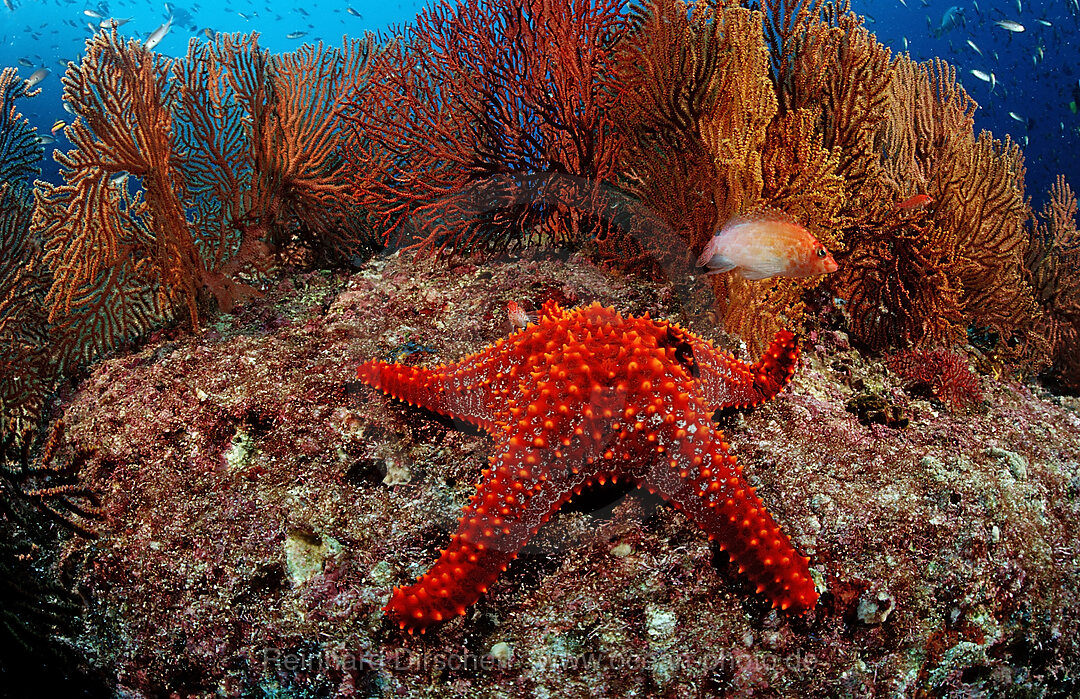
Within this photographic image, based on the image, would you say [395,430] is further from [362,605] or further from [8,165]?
[8,165]

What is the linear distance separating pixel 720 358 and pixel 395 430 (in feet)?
6.14

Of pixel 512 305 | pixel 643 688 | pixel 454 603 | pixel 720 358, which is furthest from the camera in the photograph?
pixel 512 305

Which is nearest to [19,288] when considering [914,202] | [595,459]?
[595,459]

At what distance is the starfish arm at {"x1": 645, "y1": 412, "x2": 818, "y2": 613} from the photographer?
2039 millimetres

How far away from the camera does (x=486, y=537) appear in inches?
78.2

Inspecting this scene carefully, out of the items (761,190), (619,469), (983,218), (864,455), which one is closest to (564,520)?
(619,469)

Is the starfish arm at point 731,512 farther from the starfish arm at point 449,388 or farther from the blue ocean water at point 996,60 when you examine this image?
the blue ocean water at point 996,60

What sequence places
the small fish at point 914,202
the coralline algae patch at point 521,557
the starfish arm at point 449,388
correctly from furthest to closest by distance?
the small fish at point 914,202, the starfish arm at point 449,388, the coralline algae patch at point 521,557

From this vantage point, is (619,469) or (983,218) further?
(983,218)

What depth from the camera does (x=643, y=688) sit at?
220 cm

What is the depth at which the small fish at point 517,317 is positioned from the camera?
3.35m

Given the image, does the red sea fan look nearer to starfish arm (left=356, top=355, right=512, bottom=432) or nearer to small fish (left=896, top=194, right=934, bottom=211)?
small fish (left=896, top=194, right=934, bottom=211)

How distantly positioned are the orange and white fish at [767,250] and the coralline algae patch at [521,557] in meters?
0.78

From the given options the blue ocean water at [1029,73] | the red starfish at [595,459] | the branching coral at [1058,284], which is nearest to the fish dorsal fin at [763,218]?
the red starfish at [595,459]
